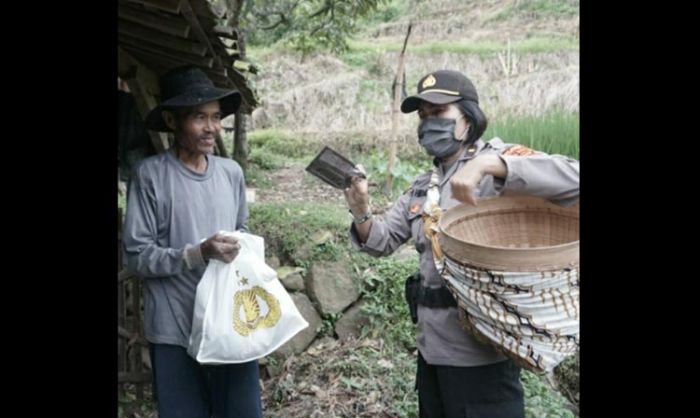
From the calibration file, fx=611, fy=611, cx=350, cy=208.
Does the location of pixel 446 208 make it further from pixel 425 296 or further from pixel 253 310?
pixel 253 310

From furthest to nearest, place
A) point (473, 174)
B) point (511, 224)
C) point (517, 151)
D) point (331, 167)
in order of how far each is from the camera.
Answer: point (331, 167), point (511, 224), point (517, 151), point (473, 174)

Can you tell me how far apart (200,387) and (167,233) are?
648mm

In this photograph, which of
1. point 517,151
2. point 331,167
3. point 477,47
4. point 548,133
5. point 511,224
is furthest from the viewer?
point 477,47

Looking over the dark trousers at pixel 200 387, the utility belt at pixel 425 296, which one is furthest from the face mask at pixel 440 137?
the dark trousers at pixel 200 387

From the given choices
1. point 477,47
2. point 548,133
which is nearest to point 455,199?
point 548,133

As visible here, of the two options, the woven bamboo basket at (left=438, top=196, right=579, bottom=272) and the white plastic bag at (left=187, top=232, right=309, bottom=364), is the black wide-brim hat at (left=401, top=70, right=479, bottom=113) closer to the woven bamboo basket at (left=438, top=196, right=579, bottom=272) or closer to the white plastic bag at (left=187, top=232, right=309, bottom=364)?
the woven bamboo basket at (left=438, top=196, right=579, bottom=272)

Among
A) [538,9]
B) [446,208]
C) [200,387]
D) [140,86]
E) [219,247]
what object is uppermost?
[538,9]

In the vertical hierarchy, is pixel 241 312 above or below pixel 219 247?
below

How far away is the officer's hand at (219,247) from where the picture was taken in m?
2.28

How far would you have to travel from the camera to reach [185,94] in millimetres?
2492

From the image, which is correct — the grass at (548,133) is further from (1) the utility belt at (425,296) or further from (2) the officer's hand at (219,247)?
(2) the officer's hand at (219,247)

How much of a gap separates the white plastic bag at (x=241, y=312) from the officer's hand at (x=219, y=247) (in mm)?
51

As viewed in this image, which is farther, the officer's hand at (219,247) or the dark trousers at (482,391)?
the officer's hand at (219,247)

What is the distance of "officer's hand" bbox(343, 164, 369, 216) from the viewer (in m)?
2.48
